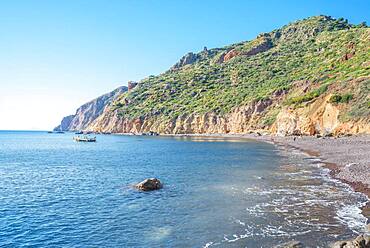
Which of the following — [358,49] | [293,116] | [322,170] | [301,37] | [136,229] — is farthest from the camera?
[301,37]

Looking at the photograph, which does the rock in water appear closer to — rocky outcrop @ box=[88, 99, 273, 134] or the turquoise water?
the turquoise water

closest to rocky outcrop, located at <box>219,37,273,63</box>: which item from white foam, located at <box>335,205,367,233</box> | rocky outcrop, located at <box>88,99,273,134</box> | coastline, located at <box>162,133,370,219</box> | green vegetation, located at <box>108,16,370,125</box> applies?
green vegetation, located at <box>108,16,370,125</box>

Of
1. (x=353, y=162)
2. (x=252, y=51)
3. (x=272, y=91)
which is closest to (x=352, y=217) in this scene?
(x=353, y=162)

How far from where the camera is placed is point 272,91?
11056 centimetres

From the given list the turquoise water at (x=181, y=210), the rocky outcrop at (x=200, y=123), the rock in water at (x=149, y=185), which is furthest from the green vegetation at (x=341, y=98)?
the rock in water at (x=149, y=185)

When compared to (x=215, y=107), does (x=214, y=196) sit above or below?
below

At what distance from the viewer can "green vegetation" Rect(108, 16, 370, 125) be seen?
292 feet

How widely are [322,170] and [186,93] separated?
401 feet

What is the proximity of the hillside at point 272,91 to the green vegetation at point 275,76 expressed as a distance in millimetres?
288

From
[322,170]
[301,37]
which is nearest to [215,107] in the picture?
[301,37]

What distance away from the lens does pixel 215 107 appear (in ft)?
406

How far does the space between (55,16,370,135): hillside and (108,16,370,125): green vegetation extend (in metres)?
0.29

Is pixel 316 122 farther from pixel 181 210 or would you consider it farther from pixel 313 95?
pixel 181 210

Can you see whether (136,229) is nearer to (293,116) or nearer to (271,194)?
(271,194)
